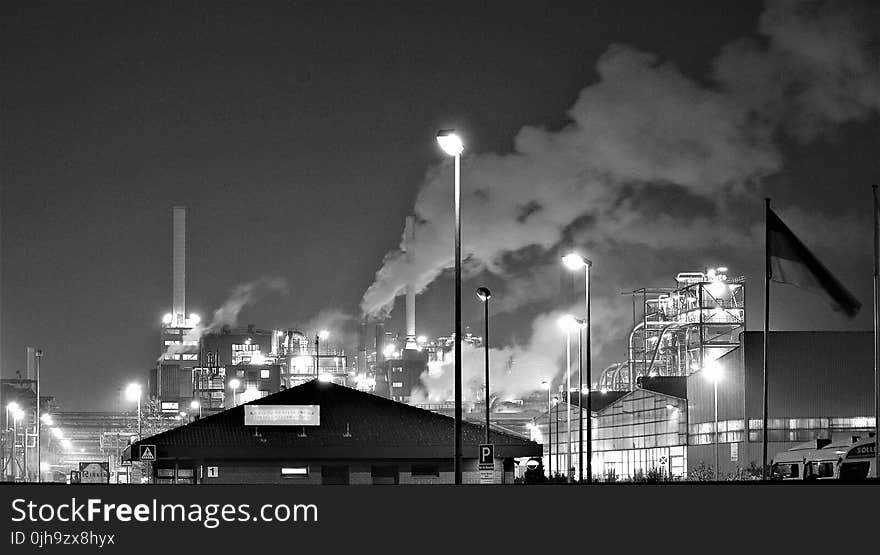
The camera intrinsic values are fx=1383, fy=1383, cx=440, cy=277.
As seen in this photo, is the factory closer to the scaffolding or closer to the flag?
the scaffolding

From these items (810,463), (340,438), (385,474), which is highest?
(340,438)

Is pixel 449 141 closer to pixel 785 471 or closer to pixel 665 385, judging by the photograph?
pixel 785 471

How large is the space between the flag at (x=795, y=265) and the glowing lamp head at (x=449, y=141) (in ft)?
49.6

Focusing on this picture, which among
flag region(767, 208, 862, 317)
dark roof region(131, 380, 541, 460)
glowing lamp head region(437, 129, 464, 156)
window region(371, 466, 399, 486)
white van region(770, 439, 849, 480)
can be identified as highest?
glowing lamp head region(437, 129, 464, 156)

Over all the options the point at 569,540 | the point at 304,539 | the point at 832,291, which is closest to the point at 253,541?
the point at 304,539

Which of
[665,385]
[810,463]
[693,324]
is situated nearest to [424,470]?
[810,463]

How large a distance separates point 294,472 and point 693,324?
64498mm

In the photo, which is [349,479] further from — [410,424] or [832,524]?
[832,524]

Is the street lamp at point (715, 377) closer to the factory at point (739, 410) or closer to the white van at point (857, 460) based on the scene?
the factory at point (739, 410)

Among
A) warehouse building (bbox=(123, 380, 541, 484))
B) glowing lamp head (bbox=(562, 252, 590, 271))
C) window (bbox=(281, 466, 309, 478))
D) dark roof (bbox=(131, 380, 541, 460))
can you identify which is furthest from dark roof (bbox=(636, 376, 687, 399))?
glowing lamp head (bbox=(562, 252, 590, 271))

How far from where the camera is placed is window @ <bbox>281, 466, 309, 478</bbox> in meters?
53.4

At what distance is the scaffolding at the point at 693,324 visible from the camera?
111938 mm

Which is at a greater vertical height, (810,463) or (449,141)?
(449,141)

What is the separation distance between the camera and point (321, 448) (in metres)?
53.3
